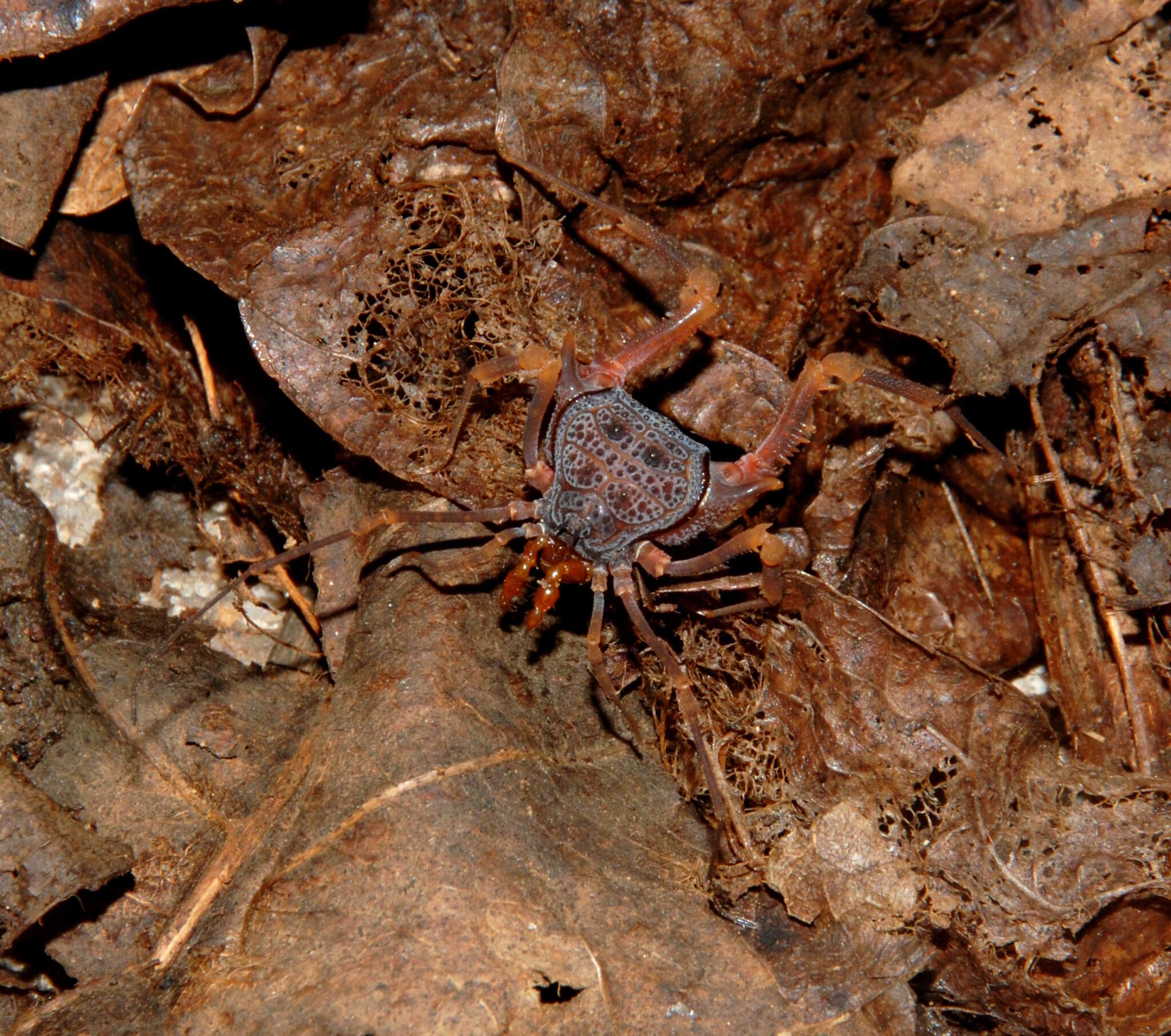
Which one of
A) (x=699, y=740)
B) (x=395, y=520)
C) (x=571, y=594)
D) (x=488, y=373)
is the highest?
(x=488, y=373)

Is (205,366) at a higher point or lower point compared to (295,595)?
higher

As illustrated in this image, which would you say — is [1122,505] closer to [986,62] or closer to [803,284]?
[803,284]

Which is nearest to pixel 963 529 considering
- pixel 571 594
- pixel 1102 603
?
pixel 1102 603

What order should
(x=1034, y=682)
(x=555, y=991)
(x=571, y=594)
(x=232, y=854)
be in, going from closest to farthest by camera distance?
1. (x=555, y=991)
2. (x=232, y=854)
3. (x=571, y=594)
4. (x=1034, y=682)

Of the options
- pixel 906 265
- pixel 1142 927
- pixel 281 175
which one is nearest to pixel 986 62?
pixel 906 265

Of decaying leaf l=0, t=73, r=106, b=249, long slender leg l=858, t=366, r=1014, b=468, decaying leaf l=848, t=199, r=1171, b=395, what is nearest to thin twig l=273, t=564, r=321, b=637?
decaying leaf l=0, t=73, r=106, b=249

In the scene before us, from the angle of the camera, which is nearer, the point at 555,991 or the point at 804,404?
the point at 555,991

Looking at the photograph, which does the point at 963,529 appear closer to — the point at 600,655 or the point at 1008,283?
the point at 1008,283
